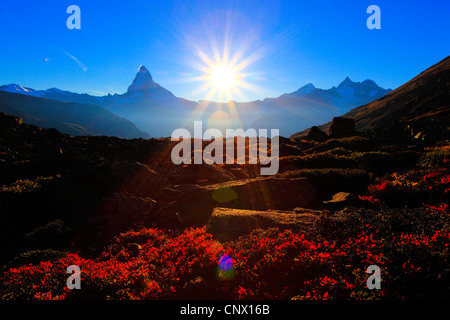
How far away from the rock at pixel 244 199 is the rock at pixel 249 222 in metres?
2.62

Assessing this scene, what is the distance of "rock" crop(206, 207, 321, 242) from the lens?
10016 millimetres

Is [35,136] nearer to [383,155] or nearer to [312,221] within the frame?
[312,221]

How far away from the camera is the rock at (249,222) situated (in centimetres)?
1002

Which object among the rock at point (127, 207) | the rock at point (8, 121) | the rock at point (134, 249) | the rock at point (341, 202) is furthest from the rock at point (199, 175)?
the rock at point (8, 121)

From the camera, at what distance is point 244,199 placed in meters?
14.6

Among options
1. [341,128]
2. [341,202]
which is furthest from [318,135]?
[341,202]

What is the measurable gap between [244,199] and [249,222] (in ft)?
12.8

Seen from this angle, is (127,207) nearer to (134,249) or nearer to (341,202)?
(134,249)

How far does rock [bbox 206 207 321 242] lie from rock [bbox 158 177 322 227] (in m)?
2.62

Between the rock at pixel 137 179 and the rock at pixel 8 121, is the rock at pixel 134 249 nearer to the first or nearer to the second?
the rock at pixel 137 179

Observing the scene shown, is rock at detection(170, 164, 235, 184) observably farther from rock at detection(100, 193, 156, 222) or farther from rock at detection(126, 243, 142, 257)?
rock at detection(126, 243, 142, 257)

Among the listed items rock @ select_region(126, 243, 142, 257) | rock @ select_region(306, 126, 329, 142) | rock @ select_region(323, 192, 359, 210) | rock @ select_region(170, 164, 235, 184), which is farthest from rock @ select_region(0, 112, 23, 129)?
rock @ select_region(306, 126, 329, 142)

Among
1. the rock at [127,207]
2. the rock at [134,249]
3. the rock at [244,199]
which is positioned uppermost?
the rock at [244,199]

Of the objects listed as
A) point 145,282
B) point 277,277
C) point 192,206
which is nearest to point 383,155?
point 192,206
